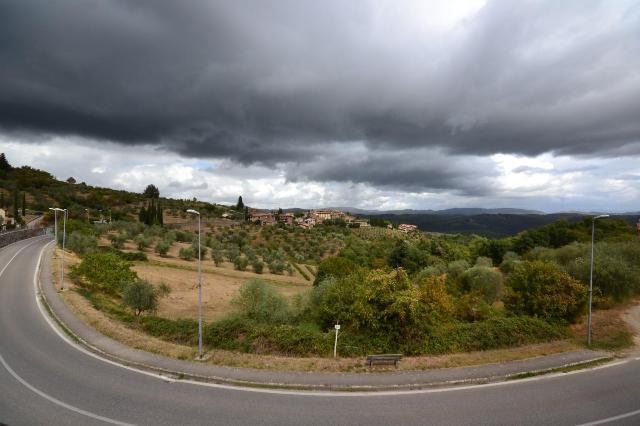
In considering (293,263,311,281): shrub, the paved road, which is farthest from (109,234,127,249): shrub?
the paved road

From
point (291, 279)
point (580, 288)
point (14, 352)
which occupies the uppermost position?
point (580, 288)

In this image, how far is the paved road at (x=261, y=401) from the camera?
1118 centimetres

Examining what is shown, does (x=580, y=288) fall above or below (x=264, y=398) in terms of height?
above

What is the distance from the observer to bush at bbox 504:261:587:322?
21.8m

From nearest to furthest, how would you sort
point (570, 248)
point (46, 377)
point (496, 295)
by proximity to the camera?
1. point (46, 377)
2. point (496, 295)
3. point (570, 248)

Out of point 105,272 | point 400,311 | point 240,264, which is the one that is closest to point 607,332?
Result: point 400,311

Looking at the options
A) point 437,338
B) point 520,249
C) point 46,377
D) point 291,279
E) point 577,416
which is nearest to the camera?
point 577,416

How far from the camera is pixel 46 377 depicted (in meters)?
13.7

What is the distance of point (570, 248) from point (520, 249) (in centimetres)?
3243

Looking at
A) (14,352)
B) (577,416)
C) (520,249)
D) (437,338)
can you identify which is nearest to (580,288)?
(437,338)

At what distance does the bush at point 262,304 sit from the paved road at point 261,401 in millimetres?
10357

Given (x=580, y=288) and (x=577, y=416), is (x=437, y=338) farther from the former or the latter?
(x=580, y=288)

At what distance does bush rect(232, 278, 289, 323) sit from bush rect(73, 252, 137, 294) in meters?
11.3

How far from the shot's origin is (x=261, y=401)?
1235 cm
